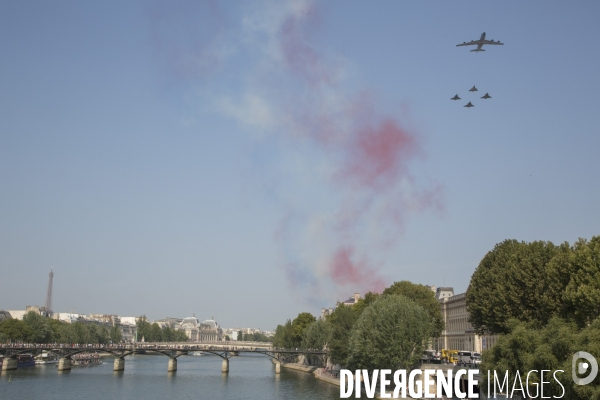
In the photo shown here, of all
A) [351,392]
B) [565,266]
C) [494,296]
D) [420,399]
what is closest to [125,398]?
[351,392]

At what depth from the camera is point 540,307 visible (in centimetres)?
6612

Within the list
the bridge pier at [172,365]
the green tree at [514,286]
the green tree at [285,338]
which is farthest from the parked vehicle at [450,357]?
the green tree at [285,338]

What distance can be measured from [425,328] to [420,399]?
545 inches

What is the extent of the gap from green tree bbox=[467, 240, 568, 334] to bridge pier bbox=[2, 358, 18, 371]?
309 feet

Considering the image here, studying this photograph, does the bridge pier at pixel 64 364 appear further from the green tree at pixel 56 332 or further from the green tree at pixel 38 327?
the green tree at pixel 56 332

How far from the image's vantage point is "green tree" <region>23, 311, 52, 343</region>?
584 feet

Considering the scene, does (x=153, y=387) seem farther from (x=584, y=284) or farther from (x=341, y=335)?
(x=584, y=284)

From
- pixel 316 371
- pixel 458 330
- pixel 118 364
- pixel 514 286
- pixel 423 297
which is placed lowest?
pixel 316 371

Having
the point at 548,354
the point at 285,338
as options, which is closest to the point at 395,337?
the point at 548,354

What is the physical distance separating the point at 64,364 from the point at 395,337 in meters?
81.6

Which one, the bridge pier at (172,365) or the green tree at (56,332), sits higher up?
the green tree at (56,332)

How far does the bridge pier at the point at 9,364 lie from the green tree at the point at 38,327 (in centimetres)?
4336

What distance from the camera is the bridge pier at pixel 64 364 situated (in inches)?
5359

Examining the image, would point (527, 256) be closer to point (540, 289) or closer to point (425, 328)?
point (540, 289)
